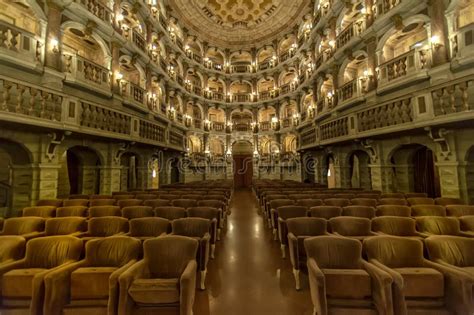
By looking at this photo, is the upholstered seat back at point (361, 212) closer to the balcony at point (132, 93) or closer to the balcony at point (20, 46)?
the balcony at point (20, 46)

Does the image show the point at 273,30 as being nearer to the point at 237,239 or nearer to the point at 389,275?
the point at 237,239

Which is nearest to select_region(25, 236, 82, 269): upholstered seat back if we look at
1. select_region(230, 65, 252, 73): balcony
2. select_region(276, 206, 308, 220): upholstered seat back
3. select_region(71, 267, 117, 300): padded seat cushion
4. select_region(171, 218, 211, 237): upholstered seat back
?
select_region(71, 267, 117, 300): padded seat cushion

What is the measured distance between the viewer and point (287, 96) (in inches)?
806

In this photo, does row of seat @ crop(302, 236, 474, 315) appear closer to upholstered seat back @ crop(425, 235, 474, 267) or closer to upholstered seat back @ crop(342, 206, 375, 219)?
upholstered seat back @ crop(425, 235, 474, 267)

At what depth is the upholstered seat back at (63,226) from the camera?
13.3ft

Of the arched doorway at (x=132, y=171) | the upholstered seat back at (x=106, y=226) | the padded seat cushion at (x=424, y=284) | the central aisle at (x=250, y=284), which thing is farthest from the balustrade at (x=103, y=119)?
the padded seat cushion at (x=424, y=284)

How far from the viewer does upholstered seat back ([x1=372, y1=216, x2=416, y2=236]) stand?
380 cm

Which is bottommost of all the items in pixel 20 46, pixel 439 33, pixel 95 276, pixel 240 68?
pixel 95 276

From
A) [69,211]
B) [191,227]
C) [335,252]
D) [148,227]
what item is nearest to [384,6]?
[335,252]

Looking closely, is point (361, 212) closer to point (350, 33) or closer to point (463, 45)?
point (463, 45)

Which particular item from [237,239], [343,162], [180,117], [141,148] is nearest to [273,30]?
[180,117]

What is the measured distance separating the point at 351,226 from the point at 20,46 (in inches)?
429

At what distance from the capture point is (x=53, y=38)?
8195 mm

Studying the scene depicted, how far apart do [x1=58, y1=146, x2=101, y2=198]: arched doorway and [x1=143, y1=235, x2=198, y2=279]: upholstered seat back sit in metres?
8.27
